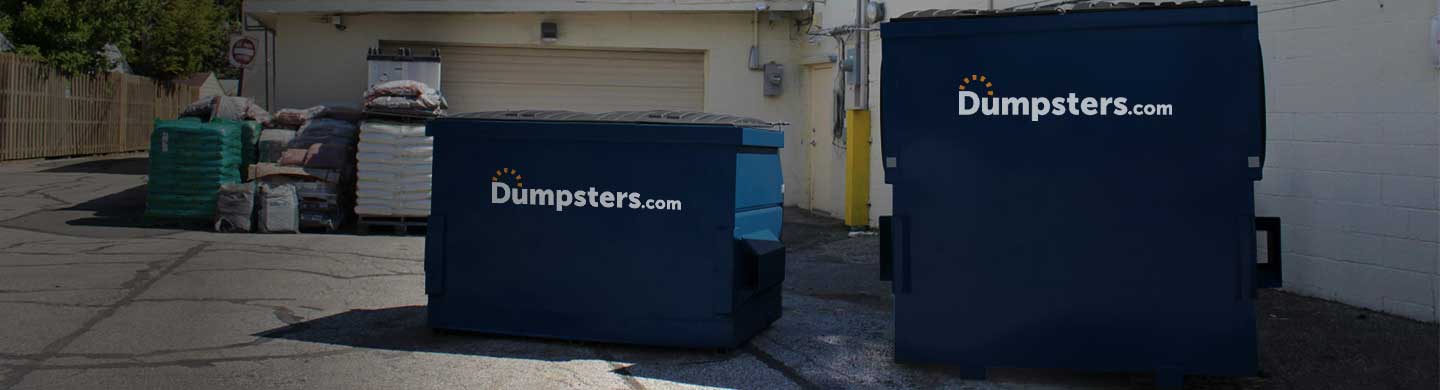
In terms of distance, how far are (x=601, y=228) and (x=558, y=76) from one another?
10551 mm

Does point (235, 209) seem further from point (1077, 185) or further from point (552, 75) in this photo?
point (1077, 185)

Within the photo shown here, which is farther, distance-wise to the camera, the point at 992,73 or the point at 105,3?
the point at 105,3

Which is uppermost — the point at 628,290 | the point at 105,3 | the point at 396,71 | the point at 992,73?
the point at 105,3

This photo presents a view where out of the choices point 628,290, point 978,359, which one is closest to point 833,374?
point 978,359

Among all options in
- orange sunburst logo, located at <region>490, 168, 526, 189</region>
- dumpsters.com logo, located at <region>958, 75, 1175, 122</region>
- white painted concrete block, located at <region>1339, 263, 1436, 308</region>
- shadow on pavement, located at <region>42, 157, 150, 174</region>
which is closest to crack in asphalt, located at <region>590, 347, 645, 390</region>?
orange sunburst logo, located at <region>490, 168, 526, 189</region>

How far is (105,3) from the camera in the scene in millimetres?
22750

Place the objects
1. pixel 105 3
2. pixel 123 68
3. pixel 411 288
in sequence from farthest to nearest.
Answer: pixel 123 68
pixel 105 3
pixel 411 288

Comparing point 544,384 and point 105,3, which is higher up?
point 105,3

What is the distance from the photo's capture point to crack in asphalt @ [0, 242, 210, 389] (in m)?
5.66

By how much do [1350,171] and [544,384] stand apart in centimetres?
A: 534

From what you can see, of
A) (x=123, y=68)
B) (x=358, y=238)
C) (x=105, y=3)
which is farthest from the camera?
(x=123, y=68)

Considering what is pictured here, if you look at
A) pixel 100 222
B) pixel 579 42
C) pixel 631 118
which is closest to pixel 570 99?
pixel 579 42

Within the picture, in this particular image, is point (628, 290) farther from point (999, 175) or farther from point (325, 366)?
point (999, 175)

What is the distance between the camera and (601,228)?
21.1 ft
